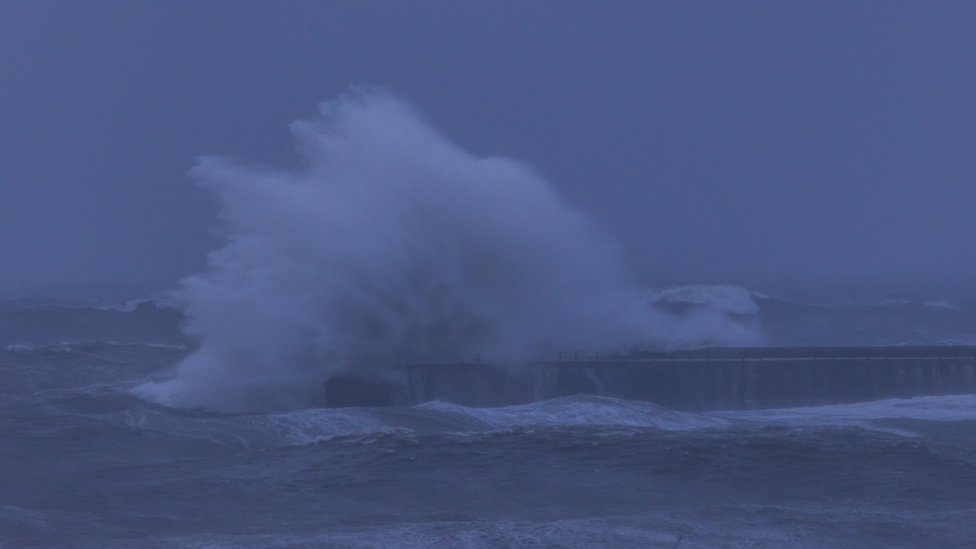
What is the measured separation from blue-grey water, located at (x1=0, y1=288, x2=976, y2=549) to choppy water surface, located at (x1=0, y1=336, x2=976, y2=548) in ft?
0.12

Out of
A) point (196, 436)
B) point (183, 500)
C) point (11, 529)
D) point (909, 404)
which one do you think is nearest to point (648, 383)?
point (909, 404)

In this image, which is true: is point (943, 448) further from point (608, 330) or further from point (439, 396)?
point (608, 330)

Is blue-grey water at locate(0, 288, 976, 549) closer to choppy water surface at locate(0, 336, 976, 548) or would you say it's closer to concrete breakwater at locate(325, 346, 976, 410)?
choppy water surface at locate(0, 336, 976, 548)

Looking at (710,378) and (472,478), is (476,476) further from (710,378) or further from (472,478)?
(710,378)

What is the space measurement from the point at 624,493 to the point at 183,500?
4719mm

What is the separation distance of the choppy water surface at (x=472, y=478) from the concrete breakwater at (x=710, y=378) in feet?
7.91

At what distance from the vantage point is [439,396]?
56.9 feet

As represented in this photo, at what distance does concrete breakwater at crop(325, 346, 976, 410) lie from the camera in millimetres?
17531

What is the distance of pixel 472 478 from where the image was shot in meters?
10.3

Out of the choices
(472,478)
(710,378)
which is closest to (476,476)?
(472,478)

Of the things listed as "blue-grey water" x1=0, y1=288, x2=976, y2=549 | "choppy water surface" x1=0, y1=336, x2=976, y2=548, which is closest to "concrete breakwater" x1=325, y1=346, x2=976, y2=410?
"blue-grey water" x1=0, y1=288, x2=976, y2=549

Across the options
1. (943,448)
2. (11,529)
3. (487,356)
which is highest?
(487,356)

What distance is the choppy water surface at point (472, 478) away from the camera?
8.11 metres

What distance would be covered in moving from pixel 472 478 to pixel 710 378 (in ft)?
32.9
